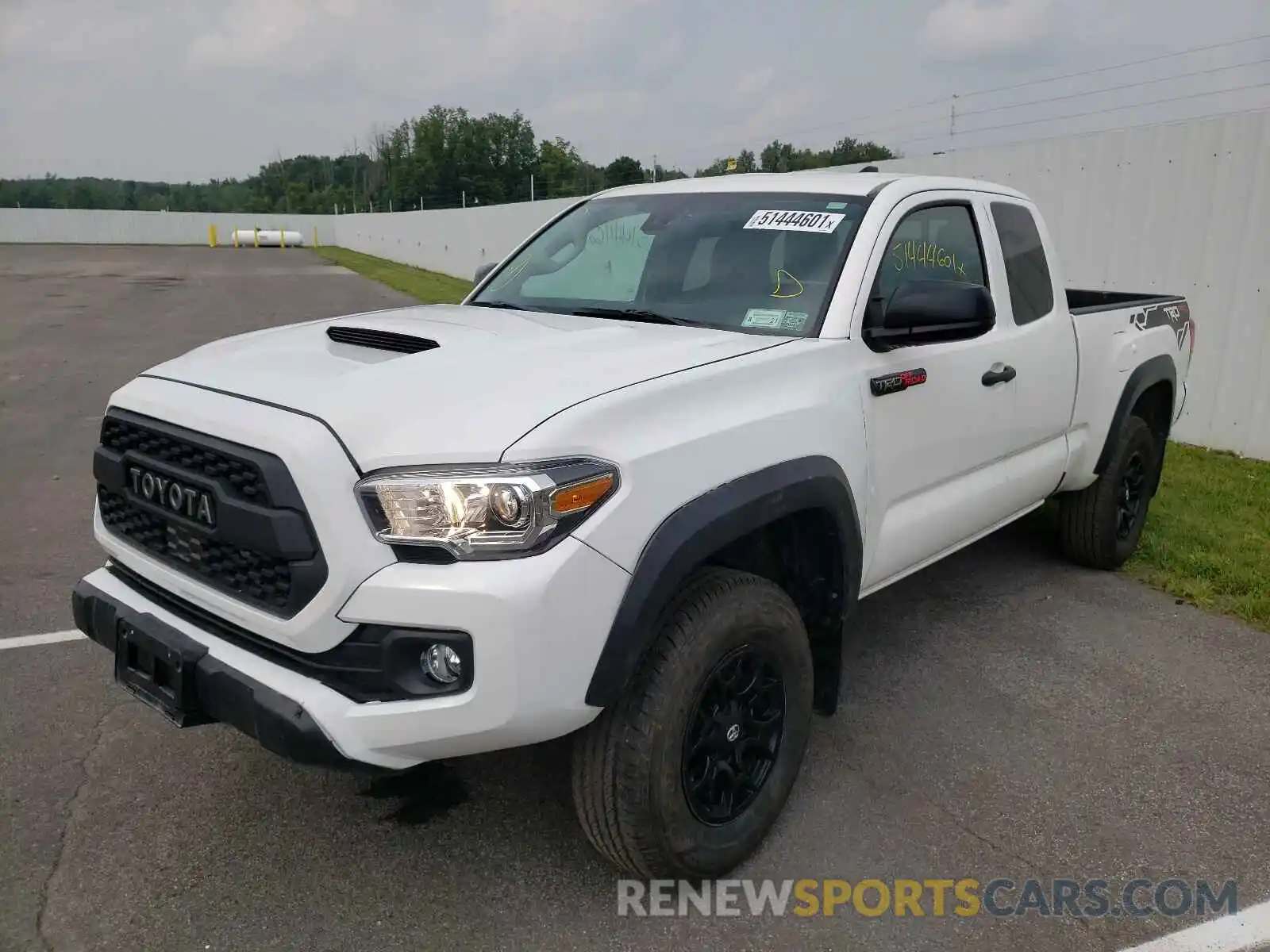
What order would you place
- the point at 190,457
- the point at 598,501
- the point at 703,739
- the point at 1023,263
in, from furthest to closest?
the point at 1023,263 < the point at 703,739 < the point at 190,457 < the point at 598,501

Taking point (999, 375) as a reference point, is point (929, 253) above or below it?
above

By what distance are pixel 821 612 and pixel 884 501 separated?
46cm

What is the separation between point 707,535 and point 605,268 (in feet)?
5.60

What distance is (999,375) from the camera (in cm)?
388

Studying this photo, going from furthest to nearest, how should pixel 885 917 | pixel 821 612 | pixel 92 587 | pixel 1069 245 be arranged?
pixel 1069 245, pixel 821 612, pixel 92 587, pixel 885 917

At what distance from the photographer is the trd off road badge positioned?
3.21m

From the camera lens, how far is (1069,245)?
28.2 ft

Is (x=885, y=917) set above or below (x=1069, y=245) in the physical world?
below

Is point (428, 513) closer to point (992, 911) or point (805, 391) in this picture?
point (805, 391)

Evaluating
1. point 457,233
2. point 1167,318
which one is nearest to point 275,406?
point 1167,318

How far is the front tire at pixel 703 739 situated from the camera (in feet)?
8.13

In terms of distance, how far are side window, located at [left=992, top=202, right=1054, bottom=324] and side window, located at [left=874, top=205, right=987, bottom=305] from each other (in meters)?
→ 0.23

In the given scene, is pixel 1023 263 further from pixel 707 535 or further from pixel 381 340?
pixel 381 340

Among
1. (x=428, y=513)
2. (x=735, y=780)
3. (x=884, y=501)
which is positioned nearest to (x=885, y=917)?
(x=735, y=780)
